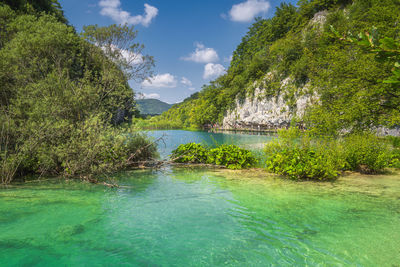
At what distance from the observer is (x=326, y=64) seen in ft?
114

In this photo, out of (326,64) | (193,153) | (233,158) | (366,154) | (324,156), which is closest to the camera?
→ (324,156)

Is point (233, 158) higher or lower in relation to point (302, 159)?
lower

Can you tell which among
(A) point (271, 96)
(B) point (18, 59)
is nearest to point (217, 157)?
(B) point (18, 59)

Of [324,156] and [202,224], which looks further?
[324,156]

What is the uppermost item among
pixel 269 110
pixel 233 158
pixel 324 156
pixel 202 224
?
pixel 269 110

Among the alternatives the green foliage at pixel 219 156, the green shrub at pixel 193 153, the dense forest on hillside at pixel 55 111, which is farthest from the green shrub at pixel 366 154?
the dense forest on hillside at pixel 55 111

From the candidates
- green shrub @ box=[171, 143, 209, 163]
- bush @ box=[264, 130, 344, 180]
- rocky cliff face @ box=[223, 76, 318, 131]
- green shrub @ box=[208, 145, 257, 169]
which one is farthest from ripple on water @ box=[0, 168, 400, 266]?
rocky cliff face @ box=[223, 76, 318, 131]

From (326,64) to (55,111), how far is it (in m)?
36.8

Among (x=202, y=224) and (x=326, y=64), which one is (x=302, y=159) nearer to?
(x=202, y=224)

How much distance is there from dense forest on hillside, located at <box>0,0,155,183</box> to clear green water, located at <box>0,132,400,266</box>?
153 centimetres

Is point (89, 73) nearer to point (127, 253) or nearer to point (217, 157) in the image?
point (217, 157)

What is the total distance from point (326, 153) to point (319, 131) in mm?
5415

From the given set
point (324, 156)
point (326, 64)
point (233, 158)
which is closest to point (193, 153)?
point (233, 158)

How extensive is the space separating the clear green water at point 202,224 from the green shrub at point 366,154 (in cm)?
155
